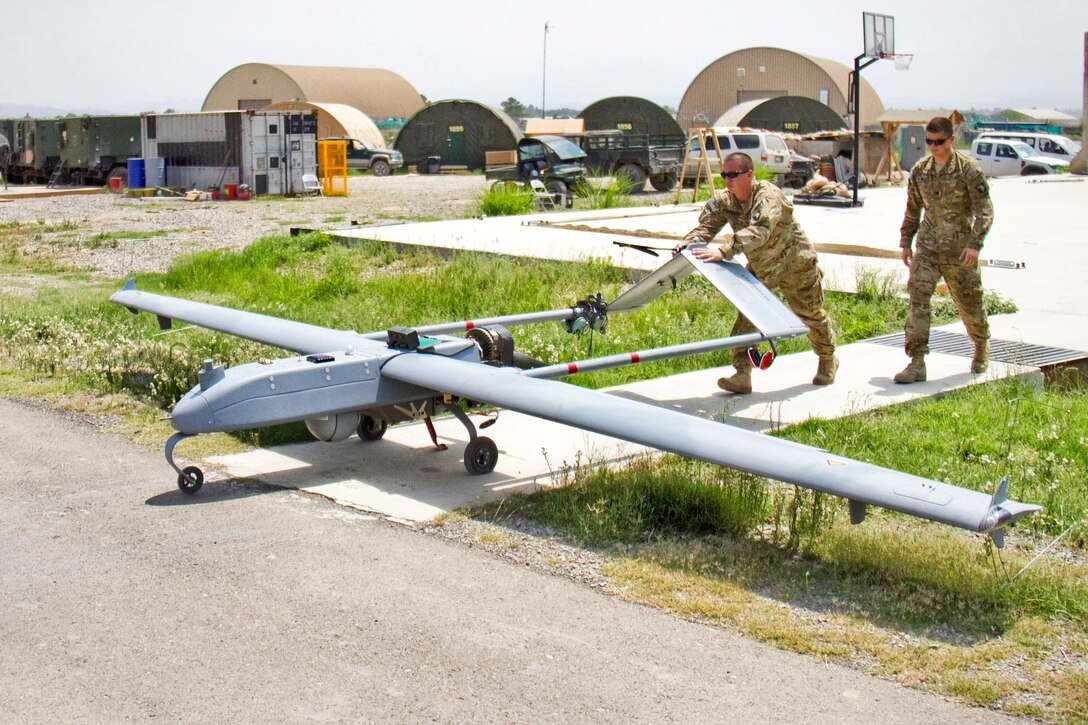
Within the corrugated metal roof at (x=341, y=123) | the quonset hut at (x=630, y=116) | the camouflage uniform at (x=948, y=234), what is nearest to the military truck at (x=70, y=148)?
the corrugated metal roof at (x=341, y=123)

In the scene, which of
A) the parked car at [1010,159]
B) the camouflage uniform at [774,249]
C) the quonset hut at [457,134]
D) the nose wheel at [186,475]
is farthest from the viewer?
the quonset hut at [457,134]

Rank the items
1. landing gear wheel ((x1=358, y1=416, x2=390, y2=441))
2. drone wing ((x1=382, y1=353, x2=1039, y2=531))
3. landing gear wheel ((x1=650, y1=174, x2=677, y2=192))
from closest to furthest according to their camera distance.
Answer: drone wing ((x1=382, y1=353, x2=1039, y2=531)) → landing gear wheel ((x1=358, y1=416, x2=390, y2=441)) → landing gear wheel ((x1=650, y1=174, x2=677, y2=192))

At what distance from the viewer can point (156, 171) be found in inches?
1364

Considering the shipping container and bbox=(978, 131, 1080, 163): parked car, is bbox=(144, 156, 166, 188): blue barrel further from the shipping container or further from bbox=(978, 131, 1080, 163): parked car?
bbox=(978, 131, 1080, 163): parked car

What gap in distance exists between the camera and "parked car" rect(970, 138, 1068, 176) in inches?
1505

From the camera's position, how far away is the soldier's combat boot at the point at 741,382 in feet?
28.5

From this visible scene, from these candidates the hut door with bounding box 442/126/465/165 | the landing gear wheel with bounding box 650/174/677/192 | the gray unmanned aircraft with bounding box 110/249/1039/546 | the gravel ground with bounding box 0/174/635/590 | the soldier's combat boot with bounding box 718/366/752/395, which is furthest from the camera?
the hut door with bounding box 442/126/465/165

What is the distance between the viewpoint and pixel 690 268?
8.40 meters

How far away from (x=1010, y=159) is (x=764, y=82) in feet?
81.3

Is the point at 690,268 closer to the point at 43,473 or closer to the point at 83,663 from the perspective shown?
the point at 43,473

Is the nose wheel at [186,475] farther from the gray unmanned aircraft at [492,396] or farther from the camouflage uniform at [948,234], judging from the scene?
the camouflage uniform at [948,234]

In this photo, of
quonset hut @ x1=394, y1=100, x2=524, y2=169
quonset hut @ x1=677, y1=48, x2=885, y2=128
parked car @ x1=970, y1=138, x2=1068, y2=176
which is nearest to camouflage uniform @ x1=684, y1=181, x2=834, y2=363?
parked car @ x1=970, y1=138, x2=1068, y2=176

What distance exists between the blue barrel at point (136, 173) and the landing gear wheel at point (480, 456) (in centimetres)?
3061

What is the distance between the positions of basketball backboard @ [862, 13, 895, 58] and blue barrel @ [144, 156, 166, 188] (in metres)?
20.3
